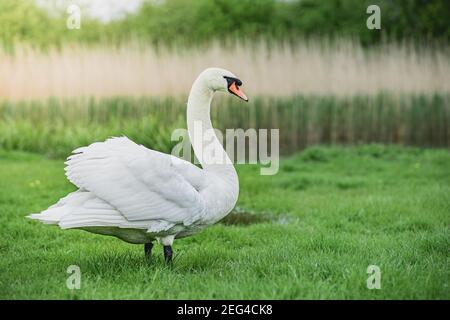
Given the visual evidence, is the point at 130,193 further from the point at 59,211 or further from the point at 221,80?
the point at 221,80

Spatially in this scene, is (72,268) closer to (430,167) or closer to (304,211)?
(304,211)

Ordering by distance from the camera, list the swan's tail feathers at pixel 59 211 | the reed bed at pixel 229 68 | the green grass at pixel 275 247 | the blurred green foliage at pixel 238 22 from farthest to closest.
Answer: the blurred green foliage at pixel 238 22, the reed bed at pixel 229 68, the swan's tail feathers at pixel 59 211, the green grass at pixel 275 247

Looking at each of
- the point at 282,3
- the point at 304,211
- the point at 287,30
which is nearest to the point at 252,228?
the point at 304,211

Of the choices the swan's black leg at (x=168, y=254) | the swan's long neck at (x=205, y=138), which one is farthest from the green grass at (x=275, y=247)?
the swan's long neck at (x=205, y=138)

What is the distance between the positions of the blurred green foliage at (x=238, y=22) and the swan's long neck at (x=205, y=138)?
14.1m

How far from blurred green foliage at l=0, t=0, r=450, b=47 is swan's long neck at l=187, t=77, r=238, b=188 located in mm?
14061

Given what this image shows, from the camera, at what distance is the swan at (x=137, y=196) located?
4.18 meters

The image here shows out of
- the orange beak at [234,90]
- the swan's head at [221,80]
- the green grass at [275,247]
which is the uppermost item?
the swan's head at [221,80]

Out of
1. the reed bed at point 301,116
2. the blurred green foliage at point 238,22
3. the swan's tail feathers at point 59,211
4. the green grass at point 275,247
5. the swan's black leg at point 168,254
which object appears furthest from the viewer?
the blurred green foliage at point 238,22

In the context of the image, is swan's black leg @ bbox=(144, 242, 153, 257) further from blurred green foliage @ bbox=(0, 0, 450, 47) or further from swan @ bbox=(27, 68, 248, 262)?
blurred green foliage @ bbox=(0, 0, 450, 47)

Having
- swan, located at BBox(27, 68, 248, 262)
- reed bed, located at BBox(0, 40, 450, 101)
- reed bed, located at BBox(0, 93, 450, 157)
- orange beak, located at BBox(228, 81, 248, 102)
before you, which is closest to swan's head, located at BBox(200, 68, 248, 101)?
orange beak, located at BBox(228, 81, 248, 102)

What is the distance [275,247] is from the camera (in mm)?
5332

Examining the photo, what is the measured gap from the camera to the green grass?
401 centimetres

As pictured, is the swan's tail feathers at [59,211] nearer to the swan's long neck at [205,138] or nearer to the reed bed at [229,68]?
the swan's long neck at [205,138]
